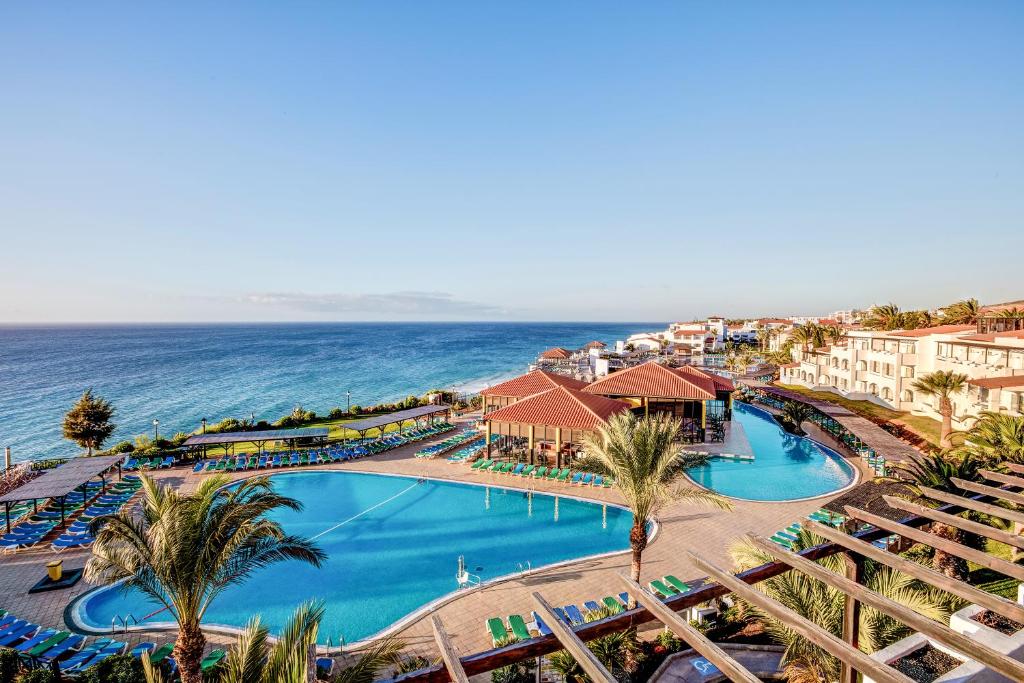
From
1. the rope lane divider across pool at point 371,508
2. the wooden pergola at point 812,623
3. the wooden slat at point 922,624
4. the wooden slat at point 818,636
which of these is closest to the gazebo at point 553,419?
the rope lane divider across pool at point 371,508

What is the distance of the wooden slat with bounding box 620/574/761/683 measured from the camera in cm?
252

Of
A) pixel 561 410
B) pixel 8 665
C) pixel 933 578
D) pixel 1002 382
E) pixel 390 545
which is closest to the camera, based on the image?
pixel 933 578

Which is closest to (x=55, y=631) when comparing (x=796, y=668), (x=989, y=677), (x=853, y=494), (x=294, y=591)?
(x=294, y=591)

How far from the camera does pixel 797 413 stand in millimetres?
30062

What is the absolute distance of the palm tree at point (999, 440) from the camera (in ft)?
44.2

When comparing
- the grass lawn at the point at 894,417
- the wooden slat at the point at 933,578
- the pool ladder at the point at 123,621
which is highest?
the wooden slat at the point at 933,578

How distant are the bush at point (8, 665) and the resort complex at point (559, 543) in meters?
0.45

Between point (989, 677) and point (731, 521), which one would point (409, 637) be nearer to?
point (989, 677)

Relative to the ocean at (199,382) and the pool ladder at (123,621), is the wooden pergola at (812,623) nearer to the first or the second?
the pool ladder at (123,621)

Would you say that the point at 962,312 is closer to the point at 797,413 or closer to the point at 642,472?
the point at 797,413

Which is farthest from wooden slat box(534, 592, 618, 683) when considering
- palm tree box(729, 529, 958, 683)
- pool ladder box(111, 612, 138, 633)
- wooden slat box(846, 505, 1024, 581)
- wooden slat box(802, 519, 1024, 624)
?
pool ladder box(111, 612, 138, 633)

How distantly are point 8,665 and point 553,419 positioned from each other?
17.8 meters

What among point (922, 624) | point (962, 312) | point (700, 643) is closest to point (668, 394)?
point (922, 624)

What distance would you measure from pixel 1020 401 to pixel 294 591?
3106 centimetres
